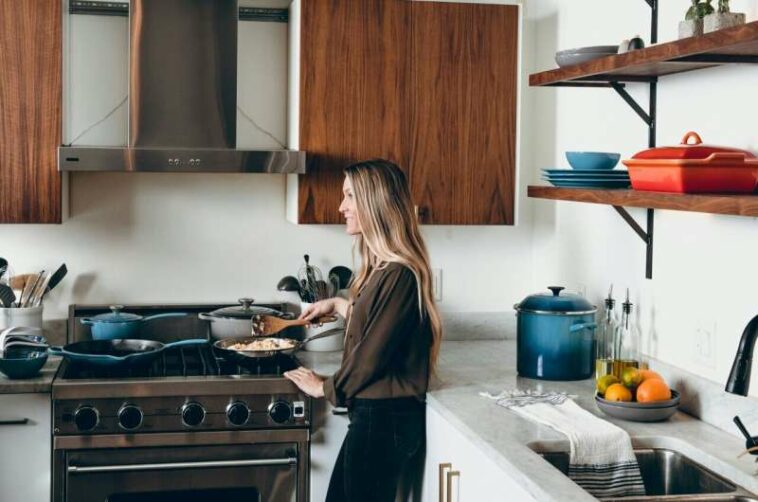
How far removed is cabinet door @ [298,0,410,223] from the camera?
11.7ft

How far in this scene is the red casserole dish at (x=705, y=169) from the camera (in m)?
2.32

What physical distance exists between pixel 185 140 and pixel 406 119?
0.77 meters

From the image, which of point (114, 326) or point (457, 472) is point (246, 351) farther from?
point (457, 472)

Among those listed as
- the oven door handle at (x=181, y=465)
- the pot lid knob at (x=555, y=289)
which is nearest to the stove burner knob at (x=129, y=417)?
the oven door handle at (x=181, y=465)

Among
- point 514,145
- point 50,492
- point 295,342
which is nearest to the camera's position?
point 50,492

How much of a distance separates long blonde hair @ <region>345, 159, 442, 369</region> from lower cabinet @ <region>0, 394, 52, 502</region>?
3.54 ft

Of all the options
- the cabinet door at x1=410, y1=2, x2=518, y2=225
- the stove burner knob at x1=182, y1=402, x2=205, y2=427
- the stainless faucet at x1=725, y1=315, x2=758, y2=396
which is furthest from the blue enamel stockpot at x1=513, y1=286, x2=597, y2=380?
the stainless faucet at x1=725, y1=315, x2=758, y2=396

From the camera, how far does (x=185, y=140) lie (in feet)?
11.8

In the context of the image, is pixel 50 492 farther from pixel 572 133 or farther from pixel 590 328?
pixel 572 133

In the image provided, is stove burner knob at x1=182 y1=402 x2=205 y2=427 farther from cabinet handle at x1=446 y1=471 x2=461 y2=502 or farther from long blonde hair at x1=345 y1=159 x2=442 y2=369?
cabinet handle at x1=446 y1=471 x2=461 y2=502

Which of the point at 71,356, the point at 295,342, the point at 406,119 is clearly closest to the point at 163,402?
the point at 71,356

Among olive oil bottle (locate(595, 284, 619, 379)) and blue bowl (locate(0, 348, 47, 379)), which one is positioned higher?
olive oil bottle (locate(595, 284, 619, 379))

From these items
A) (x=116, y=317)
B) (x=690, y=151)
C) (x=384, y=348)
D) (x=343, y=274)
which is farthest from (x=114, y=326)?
(x=690, y=151)

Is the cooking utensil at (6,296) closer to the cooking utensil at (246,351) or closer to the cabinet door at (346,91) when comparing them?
the cooking utensil at (246,351)
